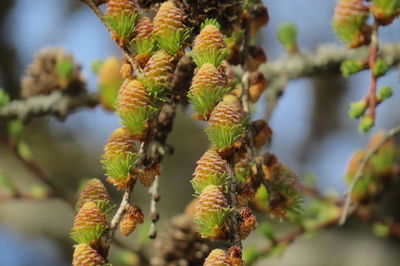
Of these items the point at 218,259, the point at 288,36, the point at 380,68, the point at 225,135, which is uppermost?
the point at 288,36

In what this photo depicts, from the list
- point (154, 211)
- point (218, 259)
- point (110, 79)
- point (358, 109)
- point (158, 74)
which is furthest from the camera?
point (110, 79)

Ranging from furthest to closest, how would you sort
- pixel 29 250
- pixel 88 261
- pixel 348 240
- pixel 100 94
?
1. pixel 29 250
2. pixel 348 240
3. pixel 100 94
4. pixel 88 261

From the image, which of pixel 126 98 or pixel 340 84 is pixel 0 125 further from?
pixel 340 84

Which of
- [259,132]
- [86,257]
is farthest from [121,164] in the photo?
[259,132]

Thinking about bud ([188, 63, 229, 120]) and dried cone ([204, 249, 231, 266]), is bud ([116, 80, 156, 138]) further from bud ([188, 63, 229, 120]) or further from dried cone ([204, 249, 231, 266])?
dried cone ([204, 249, 231, 266])

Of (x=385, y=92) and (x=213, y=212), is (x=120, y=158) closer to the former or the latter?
(x=213, y=212)

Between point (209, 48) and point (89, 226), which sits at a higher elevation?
point (209, 48)

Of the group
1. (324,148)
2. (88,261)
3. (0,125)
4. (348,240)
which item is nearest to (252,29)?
(88,261)
